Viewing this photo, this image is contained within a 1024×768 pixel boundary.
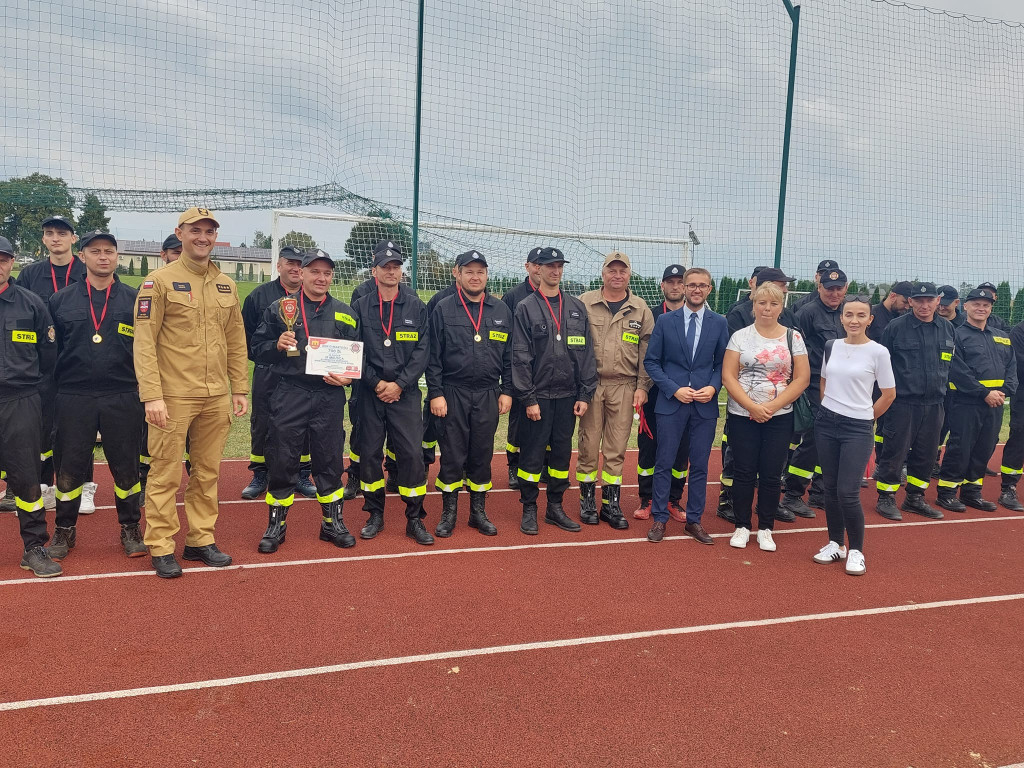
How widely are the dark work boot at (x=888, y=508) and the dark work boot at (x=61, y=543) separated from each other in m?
7.08

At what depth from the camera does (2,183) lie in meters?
7.75

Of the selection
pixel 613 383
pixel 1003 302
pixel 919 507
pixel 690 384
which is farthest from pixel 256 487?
pixel 1003 302

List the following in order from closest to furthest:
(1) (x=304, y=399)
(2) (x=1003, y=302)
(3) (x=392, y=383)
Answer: (1) (x=304, y=399), (3) (x=392, y=383), (2) (x=1003, y=302)

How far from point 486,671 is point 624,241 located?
843 centimetres

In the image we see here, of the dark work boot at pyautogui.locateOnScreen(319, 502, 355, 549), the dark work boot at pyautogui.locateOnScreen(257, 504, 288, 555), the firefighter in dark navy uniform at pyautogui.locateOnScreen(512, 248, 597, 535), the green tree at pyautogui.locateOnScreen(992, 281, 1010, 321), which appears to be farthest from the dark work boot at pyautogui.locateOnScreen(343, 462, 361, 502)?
the green tree at pyautogui.locateOnScreen(992, 281, 1010, 321)

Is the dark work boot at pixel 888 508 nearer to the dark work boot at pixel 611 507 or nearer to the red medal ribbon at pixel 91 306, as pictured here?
the dark work boot at pixel 611 507

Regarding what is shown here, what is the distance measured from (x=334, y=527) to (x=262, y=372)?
1.92m

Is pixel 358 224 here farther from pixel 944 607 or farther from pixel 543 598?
pixel 944 607

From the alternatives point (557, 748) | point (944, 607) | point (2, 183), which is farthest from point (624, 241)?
point (557, 748)

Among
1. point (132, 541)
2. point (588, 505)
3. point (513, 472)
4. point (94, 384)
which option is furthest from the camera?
point (513, 472)

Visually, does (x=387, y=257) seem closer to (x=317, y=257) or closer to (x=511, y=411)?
(x=317, y=257)

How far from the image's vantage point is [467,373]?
534 cm

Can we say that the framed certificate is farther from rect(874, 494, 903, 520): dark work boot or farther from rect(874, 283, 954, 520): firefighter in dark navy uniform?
rect(874, 494, 903, 520): dark work boot

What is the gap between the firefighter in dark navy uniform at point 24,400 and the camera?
4.30m
